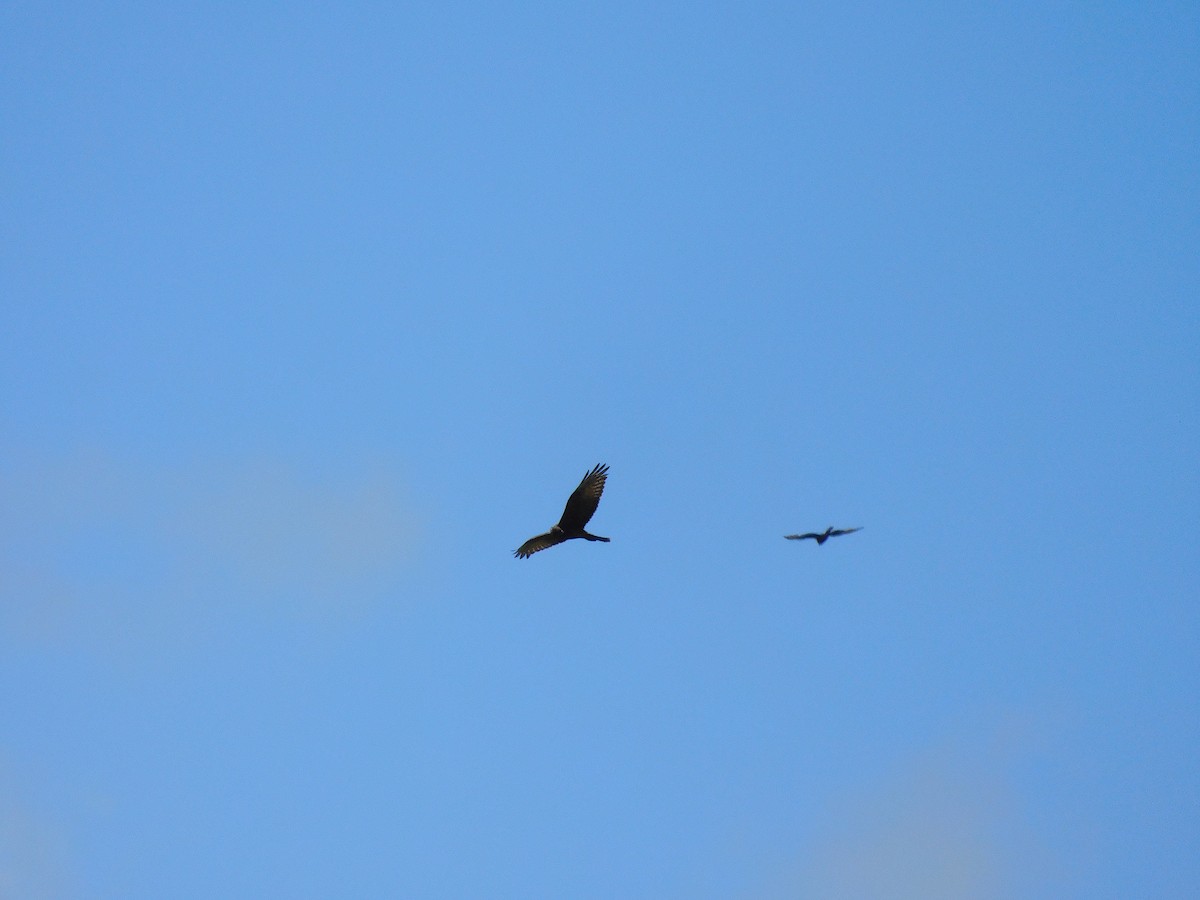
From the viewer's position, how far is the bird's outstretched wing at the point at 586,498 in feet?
137

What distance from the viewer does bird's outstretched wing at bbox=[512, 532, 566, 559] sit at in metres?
43.2

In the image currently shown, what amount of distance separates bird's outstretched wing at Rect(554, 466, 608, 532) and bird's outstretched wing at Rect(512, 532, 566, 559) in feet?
2.22

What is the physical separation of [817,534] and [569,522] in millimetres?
7848

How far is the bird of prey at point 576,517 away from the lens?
4191 centimetres

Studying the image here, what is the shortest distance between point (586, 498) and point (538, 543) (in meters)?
2.48

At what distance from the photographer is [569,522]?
141 ft

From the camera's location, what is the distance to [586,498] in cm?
4203

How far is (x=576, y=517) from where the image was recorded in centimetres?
4269

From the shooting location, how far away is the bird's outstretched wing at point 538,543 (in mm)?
43219

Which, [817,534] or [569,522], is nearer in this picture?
[817,534]

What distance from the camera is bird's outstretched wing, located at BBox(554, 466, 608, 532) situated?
41.8 meters

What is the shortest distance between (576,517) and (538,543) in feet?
5.27

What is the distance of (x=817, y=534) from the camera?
131ft
